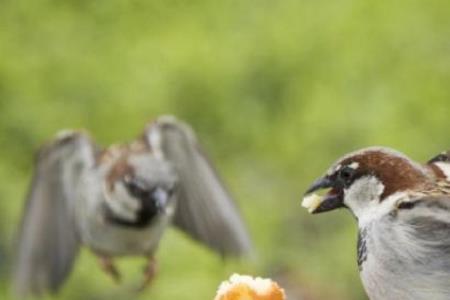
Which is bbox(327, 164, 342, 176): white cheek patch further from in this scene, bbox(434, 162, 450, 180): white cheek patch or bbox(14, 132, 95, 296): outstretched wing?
bbox(14, 132, 95, 296): outstretched wing

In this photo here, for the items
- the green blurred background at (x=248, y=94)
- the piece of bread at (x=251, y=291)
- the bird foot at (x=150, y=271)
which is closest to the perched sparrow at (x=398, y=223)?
the piece of bread at (x=251, y=291)

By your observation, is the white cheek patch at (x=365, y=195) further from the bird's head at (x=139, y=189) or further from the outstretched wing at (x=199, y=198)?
the outstretched wing at (x=199, y=198)

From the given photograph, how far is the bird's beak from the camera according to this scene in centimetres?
181

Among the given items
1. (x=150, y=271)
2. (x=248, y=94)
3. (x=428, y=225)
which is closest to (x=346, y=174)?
(x=428, y=225)

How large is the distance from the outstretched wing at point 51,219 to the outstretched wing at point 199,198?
0.58ft

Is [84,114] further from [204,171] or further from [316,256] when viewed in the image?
[204,171]

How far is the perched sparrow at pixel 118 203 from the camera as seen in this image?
286cm

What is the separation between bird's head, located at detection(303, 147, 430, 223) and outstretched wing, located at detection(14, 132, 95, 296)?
1277 millimetres

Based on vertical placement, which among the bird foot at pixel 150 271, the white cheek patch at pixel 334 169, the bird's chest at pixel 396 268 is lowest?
the bird's chest at pixel 396 268

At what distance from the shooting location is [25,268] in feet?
10.3

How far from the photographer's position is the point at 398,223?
5.78 feet

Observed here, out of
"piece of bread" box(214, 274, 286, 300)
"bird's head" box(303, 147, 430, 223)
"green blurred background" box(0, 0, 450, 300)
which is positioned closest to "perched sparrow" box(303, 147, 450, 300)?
"bird's head" box(303, 147, 430, 223)

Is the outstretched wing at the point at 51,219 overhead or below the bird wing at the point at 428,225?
overhead

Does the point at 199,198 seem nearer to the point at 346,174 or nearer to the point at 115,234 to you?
the point at 115,234
